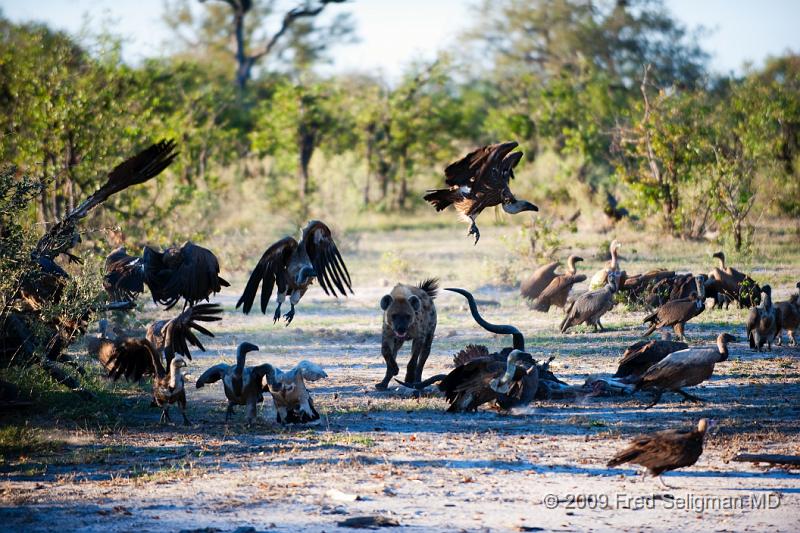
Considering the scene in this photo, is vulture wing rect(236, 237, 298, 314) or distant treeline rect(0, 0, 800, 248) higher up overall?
distant treeline rect(0, 0, 800, 248)

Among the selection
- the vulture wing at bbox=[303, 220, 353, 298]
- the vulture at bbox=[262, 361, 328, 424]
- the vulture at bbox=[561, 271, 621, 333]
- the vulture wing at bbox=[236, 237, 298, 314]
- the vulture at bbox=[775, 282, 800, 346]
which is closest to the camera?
the vulture at bbox=[262, 361, 328, 424]

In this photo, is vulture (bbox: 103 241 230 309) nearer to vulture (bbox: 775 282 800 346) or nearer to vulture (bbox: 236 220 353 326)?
vulture (bbox: 236 220 353 326)

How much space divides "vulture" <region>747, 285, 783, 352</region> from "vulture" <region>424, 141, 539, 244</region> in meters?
3.79

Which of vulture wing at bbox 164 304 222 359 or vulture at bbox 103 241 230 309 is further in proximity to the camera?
vulture at bbox 103 241 230 309

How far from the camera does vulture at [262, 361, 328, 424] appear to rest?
7.97 m

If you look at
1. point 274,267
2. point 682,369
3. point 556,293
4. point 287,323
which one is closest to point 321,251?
point 274,267

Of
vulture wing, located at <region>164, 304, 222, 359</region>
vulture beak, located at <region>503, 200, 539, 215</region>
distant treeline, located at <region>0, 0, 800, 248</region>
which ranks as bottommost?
vulture wing, located at <region>164, 304, 222, 359</region>

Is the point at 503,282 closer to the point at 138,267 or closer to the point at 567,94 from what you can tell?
the point at 138,267

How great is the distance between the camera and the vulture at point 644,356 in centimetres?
937

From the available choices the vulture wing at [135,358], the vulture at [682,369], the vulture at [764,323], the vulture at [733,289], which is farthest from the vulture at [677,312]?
the vulture wing at [135,358]

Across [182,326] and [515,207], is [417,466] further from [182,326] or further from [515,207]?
[515,207]

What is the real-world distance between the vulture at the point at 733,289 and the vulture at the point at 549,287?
1.85 meters

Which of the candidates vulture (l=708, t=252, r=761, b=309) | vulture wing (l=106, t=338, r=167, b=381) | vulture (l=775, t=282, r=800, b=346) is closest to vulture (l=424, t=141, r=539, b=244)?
vulture wing (l=106, t=338, r=167, b=381)

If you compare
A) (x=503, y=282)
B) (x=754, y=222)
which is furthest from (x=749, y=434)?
(x=754, y=222)
